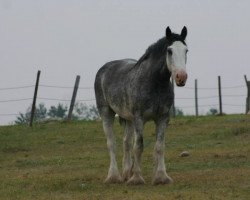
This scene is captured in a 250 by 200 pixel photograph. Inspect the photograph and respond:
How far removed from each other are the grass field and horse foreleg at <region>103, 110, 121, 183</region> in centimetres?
28

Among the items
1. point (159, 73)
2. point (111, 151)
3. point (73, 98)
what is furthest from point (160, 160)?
point (73, 98)

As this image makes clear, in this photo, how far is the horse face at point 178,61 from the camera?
1190 centimetres

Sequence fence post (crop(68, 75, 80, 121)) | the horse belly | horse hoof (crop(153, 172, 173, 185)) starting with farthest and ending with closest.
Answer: fence post (crop(68, 75, 80, 121)) < the horse belly < horse hoof (crop(153, 172, 173, 185))

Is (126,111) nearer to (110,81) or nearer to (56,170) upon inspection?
(110,81)

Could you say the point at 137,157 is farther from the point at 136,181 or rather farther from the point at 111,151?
the point at 111,151

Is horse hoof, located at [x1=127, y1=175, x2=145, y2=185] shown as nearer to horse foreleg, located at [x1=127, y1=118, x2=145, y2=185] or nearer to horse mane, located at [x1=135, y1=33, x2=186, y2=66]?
horse foreleg, located at [x1=127, y1=118, x2=145, y2=185]

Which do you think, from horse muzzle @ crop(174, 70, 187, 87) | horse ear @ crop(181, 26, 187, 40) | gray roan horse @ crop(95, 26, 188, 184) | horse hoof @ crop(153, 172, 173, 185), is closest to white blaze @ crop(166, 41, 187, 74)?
gray roan horse @ crop(95, 26, 188, 184)

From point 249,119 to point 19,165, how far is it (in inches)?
469

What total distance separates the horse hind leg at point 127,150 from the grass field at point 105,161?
428 millimetres

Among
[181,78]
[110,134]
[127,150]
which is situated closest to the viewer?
[181,78]

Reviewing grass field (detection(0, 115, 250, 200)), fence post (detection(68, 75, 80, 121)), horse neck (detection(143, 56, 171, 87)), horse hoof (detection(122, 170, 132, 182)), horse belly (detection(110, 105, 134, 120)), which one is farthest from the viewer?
fence post (detection(68, 75, 80, 121))

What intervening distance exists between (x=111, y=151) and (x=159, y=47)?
2667 millimetres

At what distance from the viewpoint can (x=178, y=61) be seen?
12.2 m

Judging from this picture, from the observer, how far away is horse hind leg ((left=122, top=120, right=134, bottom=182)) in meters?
13.9
